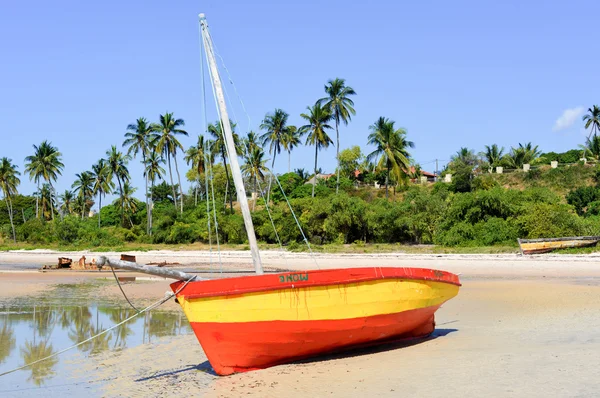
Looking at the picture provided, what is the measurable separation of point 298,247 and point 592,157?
41342 mm

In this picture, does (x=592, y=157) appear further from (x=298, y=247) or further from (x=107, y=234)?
(x=107, y=234)

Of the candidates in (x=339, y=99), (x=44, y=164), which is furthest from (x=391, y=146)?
(x=44, y=164)

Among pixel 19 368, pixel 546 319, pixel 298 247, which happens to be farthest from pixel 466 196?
pixel 19 368

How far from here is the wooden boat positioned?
862 centimetres

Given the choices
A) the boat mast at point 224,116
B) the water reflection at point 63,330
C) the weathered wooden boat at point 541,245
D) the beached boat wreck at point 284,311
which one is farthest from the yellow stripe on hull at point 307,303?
the weathered wooden boat at point 541,245

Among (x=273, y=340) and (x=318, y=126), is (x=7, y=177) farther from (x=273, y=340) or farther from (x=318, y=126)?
(x=273, y=340)

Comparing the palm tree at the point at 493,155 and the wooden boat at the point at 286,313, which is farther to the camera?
the palm tree at the point at 493,155

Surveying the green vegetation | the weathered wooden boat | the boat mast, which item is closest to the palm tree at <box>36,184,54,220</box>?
the green vegetation

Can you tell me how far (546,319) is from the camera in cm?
1198

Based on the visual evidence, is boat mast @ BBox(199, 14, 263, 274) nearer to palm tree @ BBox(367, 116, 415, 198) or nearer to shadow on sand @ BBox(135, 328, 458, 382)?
shadow on sand @ BBox(135, 328, 458, 382)

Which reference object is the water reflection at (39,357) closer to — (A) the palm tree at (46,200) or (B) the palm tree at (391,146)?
(B) the palm tree at (391,146)

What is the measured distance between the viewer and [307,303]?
8.85 m

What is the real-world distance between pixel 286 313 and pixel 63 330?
6636mm

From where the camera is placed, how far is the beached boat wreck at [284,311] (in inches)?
339
